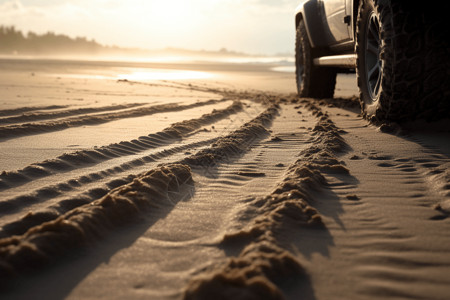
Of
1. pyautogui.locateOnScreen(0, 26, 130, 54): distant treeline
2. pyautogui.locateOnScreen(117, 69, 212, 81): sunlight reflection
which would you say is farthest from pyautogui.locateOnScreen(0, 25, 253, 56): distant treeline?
pyautogui.locateOnScreen(117, 69, 212, 81): sunlight reflection

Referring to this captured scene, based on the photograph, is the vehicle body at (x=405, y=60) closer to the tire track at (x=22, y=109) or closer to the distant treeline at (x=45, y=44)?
the tire track at (x=22, y=109)

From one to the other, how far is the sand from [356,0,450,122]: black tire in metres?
0.18

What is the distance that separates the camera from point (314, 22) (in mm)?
5883

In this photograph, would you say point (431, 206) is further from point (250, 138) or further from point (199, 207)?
point (250, 138)

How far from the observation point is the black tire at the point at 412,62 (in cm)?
306

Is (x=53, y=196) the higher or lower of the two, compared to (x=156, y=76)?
lower

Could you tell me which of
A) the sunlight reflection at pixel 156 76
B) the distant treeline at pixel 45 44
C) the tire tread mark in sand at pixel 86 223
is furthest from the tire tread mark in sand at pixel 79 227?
the distant treeline at pixel 45 44

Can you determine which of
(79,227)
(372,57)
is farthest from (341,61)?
(79,227)

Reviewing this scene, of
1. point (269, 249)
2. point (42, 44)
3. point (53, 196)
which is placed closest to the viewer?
point (269, 249)

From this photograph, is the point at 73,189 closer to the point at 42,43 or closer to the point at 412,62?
the point at 412,62

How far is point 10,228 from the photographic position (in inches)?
59.6

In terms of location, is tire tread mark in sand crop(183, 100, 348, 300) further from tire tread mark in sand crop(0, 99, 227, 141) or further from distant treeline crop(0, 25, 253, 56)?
distant treeline crop(0, 25, 253, 56)

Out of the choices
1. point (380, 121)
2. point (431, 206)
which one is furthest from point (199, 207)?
point (380, 121)

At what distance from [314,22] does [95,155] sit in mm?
4235
